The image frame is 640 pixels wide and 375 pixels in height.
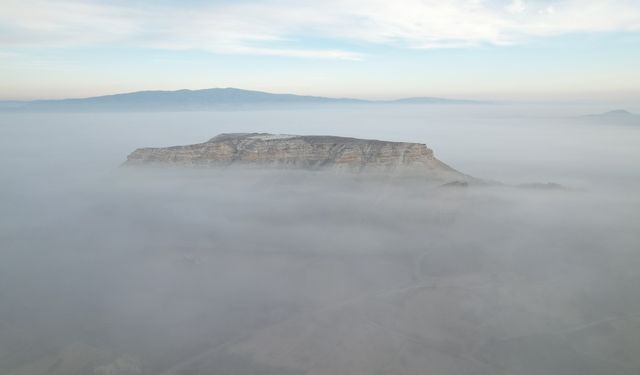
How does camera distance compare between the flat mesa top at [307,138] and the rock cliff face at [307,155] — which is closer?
the rock cliff face at [307,155]

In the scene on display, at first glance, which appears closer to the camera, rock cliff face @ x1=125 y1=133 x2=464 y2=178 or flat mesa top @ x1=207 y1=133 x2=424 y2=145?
rock cliff face @ x1=125 y1=133 x2=464 y2=178

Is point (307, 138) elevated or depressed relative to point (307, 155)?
elevated

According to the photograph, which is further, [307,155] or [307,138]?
[307,138]

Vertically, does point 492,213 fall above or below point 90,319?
above

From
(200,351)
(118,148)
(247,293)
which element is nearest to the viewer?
(200,351)

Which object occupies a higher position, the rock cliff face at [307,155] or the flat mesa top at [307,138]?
the flat mesa top at [307,138]

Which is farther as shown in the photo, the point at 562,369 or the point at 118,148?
the point at 118,148

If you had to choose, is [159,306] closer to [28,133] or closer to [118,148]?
[118,148]

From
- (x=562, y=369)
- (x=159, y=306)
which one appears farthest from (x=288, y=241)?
(x=562, y=369)
